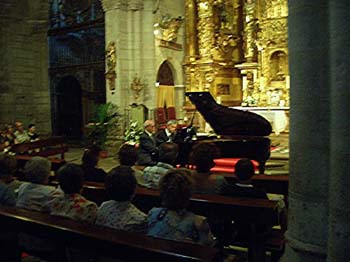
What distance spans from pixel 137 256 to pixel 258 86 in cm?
1334

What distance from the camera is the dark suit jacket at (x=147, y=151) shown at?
7.85 m

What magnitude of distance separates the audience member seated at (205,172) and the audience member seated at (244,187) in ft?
0.45

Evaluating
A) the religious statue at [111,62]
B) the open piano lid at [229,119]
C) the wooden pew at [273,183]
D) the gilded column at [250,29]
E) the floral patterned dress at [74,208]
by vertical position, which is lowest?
the wooden pew at [273,183]

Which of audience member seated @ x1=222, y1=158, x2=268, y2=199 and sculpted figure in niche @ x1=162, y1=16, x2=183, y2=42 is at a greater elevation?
sculpted figure in niche @ x1=162, y1=16, x2=183, y2=42

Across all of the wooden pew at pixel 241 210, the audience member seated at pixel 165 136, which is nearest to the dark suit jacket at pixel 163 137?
the audience member seated at pixel 165 136

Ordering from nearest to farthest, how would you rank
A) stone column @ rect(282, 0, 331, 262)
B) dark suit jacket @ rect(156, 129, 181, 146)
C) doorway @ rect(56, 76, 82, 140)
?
stone column @ rect(282, 0, 331, 262), dark suit jacket @ rect(156, 129, 181, 146), doorway @ rect(56, 76, 82, 140)

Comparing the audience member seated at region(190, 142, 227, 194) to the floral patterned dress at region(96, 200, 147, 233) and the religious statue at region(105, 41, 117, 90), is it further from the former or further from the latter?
the religious statue at region(105, 41, 117, 90)

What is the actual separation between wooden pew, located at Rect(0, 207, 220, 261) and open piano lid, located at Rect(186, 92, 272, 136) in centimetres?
569

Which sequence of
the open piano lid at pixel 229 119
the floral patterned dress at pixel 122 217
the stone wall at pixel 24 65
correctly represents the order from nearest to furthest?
the floral patterned dress at pixel 122 217
the open piano lid at pixel 229 119
the stone wall at pixel 24 65

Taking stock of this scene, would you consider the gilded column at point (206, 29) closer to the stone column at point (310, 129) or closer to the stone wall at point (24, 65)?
the stone wall at point (24, 65)

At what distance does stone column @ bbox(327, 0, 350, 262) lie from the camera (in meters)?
2.50

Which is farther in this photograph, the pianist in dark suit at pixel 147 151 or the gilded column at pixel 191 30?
the gilded column at pixel 191 30

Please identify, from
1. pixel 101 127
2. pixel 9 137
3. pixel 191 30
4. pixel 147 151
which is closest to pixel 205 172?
pixel 147 151

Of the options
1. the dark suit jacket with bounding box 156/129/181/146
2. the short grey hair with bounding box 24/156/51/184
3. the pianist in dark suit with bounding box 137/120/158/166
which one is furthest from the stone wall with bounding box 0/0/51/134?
the short grey hair with bounding box 24/156/51/184
